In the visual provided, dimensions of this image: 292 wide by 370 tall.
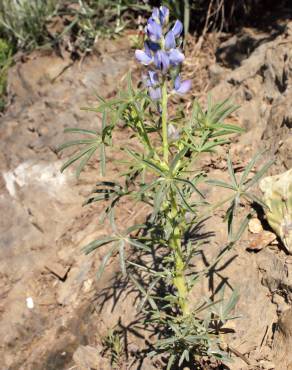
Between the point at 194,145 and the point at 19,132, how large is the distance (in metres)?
2.27

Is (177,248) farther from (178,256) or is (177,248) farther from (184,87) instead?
(184,87)

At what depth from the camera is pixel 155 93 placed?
1.84 metres

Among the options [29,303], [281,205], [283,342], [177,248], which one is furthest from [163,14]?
[29,303]

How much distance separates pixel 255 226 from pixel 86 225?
1.30 meters

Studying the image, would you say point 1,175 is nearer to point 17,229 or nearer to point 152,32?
point 17,229

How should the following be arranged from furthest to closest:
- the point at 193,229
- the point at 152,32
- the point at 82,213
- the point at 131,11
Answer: the point at 131,11
the point at 82,213
the point at 193,229
the point at 152,32

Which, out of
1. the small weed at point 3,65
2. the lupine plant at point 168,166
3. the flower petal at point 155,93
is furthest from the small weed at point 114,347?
the small weed at point 3,65

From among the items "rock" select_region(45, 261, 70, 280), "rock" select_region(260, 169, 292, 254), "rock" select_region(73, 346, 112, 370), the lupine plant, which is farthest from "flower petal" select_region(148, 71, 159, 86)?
"rock" select_region(45, 261, 70, 280)

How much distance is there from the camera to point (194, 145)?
1943mm

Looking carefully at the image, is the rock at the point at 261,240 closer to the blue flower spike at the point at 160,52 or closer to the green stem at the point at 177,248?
the green stem at the point at 177,248

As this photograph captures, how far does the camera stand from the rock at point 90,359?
2.60m

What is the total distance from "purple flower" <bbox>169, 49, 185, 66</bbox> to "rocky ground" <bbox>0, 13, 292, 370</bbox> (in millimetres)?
1124

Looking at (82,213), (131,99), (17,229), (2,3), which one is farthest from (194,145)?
(2,3)

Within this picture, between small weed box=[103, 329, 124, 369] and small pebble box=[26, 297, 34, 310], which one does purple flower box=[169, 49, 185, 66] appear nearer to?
small weed box=[103, 329, 124, 369]
